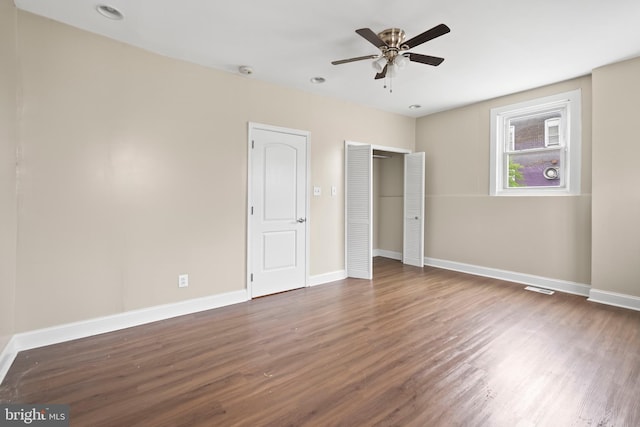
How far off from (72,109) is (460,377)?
3.85 m

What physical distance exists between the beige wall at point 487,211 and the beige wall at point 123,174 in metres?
3.01

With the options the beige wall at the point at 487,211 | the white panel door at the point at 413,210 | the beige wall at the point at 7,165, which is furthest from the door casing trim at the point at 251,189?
the beige wall at the point at 487,211

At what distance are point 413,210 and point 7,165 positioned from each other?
522 cm

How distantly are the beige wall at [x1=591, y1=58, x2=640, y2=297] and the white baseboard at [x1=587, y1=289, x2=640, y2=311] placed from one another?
49 millimetres

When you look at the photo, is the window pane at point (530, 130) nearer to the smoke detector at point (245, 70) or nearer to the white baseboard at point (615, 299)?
the white baseboard at point (615, 299)

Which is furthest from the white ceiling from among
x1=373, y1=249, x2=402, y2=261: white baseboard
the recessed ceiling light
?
x1=373, y1=249, x2=402, y2=261: white baseboard

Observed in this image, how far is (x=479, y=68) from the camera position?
11.3 ft

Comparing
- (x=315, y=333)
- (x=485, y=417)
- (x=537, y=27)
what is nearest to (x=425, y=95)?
(x=537, y=27)

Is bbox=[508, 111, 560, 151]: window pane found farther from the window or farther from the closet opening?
the closet opening

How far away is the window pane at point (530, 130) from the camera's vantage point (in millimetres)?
4180

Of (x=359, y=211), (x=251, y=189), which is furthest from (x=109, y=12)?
(x=359, y=211)

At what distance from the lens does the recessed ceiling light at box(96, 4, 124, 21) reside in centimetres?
235

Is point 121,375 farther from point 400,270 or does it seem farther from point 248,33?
Result: point 400,270

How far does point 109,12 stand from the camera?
241 cm
